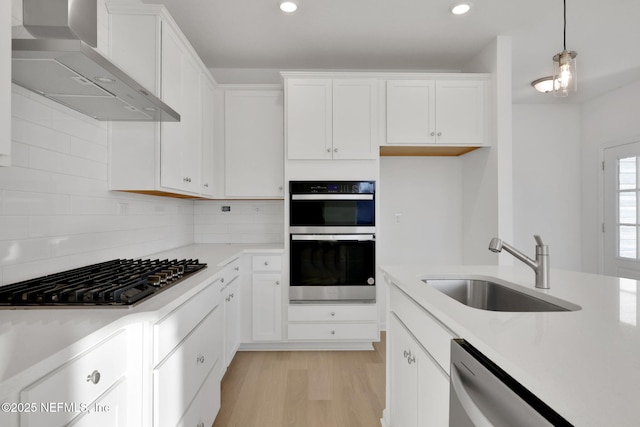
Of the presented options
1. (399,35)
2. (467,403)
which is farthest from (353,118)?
(467,403)

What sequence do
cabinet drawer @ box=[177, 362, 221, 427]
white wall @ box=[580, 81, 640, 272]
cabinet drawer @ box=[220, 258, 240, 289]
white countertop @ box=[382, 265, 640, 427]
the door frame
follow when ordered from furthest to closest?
the door frame, white wall @ box=[580, 81, 640, 272], cabinet drawer @ box=[220, 258, 240, 289], cabinet drawer @ box=[177, 362, 221, 427], white countertop @ box=[382, 265, 640, 427]

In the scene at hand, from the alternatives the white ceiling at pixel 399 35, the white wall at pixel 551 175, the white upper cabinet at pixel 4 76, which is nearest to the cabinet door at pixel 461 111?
the white ceiling at pixel 399 35

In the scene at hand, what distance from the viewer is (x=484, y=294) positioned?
1.58 metres

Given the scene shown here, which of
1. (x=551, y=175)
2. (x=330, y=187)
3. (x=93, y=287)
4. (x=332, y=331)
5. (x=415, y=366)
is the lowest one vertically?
(x=332, y=331)

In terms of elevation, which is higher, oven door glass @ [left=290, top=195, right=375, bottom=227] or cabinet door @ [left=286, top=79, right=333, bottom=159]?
cabinet door @ [left=286, top=79, right=333, bottom=159]

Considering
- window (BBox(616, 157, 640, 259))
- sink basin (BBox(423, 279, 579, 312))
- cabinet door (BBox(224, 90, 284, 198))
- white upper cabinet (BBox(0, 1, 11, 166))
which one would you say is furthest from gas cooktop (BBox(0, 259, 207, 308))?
window (BBox(616, 157, 640, 259))

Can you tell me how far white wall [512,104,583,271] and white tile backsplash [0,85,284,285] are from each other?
4269mm

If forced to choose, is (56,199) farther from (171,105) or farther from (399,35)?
(399,35)

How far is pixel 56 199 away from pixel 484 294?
2096 mm

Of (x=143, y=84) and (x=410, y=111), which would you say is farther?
(x=410, y=111)

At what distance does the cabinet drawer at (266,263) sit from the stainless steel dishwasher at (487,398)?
215cm

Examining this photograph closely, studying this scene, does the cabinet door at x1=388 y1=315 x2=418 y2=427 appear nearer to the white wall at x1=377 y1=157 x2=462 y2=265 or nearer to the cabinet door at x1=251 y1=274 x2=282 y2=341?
the cabinet door at x1=251 y1=274 x2=282 y2=341

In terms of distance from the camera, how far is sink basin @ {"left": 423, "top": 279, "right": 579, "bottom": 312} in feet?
4.57

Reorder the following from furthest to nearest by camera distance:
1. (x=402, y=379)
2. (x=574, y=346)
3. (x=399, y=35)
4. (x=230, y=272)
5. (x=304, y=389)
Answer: (x=399, y=35), (x=230, y=272), (x=304, y=389), (x=402, y=379), (x=574, y=346)
